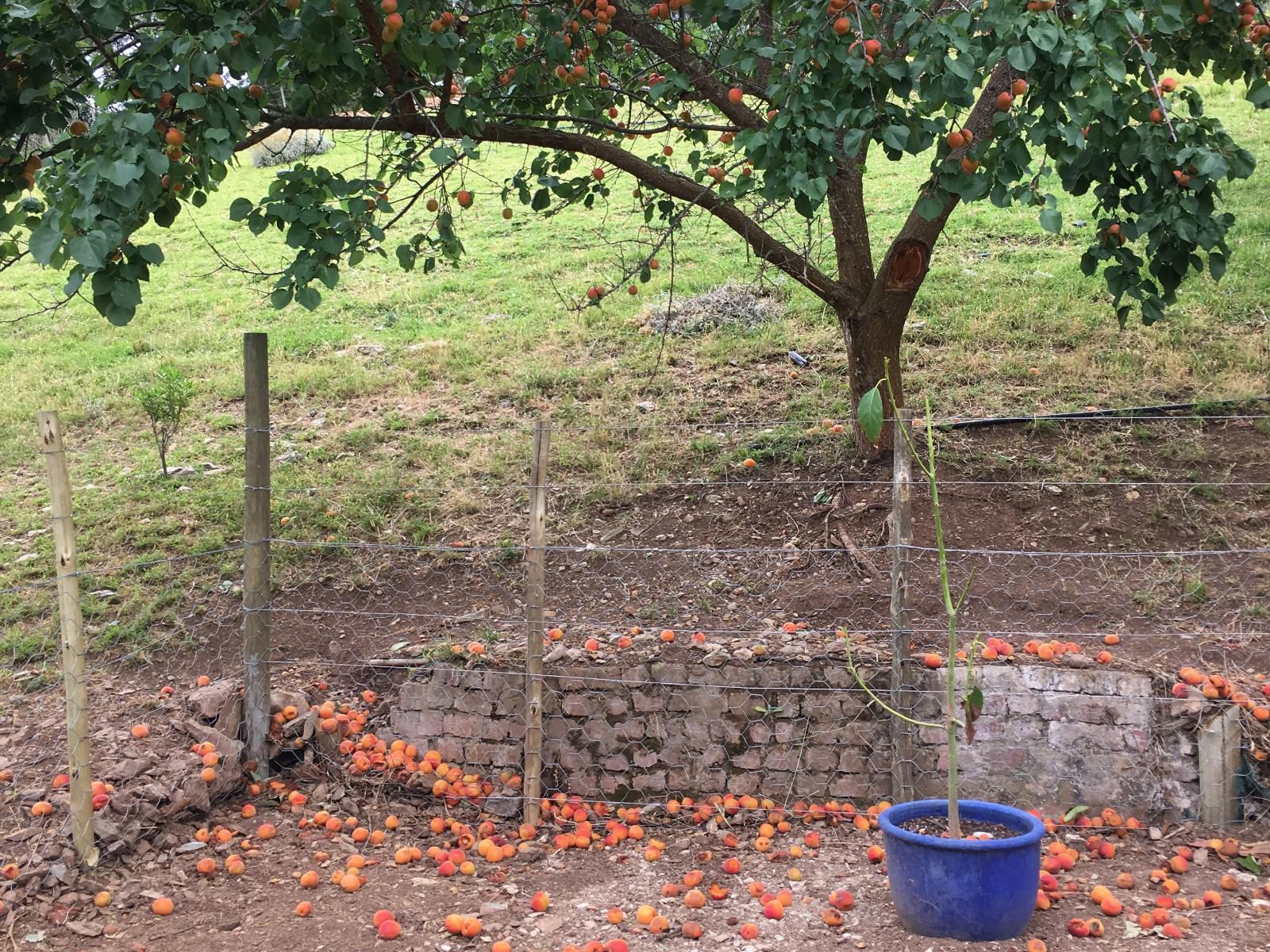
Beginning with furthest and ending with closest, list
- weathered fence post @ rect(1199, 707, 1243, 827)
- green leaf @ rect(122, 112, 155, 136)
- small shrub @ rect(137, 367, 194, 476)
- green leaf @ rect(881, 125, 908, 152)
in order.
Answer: small shrub @ rect(137, 367, 194, 476) → weathered fence post @ rect(1199, 707, 1243, 827) → green leaf @ rect(881, 125, 908, 152) → green leaf @ rect(122, 112, 155, 136)

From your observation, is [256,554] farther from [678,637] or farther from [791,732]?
[791,732]

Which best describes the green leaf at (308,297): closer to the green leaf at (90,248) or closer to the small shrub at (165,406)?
the green leaf at (90,248)

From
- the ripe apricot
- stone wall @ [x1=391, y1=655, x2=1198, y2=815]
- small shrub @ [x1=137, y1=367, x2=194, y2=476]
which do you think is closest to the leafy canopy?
stone wall @ [x1=391, y1=655, x2=1198, y2=815]

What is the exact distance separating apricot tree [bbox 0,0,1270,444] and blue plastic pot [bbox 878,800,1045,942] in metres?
1.88

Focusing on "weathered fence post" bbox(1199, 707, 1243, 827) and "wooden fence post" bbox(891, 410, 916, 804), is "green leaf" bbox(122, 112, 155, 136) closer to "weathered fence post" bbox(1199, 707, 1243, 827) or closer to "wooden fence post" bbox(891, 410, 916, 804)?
"wooden fence post" bbox(891, 410, 916, 804)

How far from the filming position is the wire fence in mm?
3750

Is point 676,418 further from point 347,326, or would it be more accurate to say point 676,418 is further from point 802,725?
point 347,326

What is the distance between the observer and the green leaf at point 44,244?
112 inches

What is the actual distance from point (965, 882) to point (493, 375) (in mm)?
5395

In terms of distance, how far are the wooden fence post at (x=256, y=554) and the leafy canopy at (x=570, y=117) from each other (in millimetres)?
569

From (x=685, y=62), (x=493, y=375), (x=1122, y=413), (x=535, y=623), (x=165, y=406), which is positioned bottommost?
(x=535, y=623)

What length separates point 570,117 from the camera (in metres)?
4.72

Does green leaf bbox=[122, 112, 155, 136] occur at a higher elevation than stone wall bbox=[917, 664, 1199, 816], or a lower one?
higher

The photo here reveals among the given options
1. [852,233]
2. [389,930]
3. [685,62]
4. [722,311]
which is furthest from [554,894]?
[722,311]
